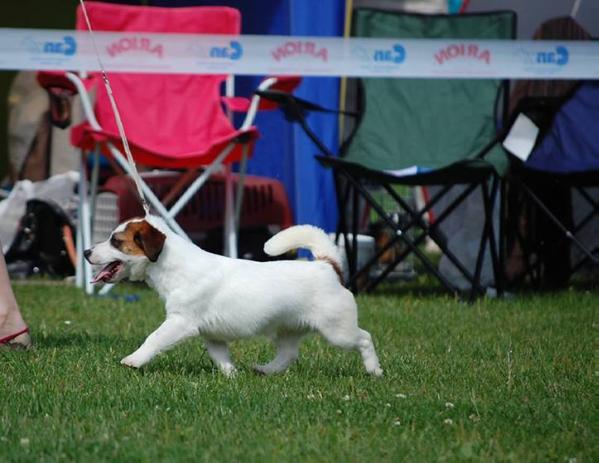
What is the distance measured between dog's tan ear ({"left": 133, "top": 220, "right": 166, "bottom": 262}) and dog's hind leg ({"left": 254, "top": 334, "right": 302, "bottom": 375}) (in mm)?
541

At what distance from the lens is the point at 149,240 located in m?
4.18

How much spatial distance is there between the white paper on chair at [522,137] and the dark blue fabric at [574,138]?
0.36 feet

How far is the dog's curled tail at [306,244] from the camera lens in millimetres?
4223

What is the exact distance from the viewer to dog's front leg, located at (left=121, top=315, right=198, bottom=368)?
4137 mm

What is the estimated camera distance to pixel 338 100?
850cm

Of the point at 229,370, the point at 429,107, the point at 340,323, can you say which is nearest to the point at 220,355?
the point at 229,370

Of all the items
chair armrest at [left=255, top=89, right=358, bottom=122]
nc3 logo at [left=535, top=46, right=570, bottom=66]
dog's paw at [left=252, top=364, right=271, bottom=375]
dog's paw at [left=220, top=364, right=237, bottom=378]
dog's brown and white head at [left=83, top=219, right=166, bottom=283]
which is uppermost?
nc3 logo at [left=535, top=46, right=570, bottom=66]

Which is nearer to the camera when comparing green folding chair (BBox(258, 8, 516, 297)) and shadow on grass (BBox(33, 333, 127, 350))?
shadow on grass (BBox(33, 333, 127, 350))

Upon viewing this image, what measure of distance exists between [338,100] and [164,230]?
172 inches

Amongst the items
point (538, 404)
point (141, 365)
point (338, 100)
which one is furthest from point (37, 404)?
point (338, 100)

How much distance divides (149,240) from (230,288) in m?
0.32

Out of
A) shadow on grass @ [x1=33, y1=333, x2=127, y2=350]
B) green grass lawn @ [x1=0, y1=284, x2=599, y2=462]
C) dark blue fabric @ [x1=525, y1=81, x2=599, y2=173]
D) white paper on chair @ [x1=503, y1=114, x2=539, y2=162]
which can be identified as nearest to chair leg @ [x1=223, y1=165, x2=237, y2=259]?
green grass lawn @ [x1=0, y1=284, x2=599, y2=462]

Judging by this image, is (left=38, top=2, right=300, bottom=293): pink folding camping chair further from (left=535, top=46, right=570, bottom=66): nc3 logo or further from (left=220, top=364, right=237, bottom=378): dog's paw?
(left=220, top=364, right=237, bottom=378): dog's paw

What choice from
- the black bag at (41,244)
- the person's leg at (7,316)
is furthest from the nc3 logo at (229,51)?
the person's leg at (7,316)
